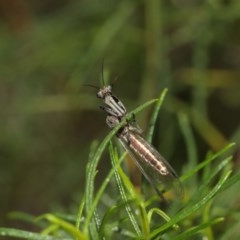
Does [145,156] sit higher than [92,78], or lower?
lower

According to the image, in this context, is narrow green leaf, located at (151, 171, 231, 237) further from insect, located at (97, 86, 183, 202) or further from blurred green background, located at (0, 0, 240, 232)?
blurred green background, located at (0, 0, 240, 232)

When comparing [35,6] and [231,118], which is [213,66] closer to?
[231,118]

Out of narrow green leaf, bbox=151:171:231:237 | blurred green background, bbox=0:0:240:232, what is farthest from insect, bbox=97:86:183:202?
blurred green background, bbox=0:0:240:232

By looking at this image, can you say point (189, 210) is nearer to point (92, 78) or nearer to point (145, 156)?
point (145, 156)

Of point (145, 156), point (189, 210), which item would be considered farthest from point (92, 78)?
point (189, 210)

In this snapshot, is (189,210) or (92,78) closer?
(189,210)

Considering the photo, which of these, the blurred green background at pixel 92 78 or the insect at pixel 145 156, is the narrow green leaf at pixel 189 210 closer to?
the insect at pixel 145 156
